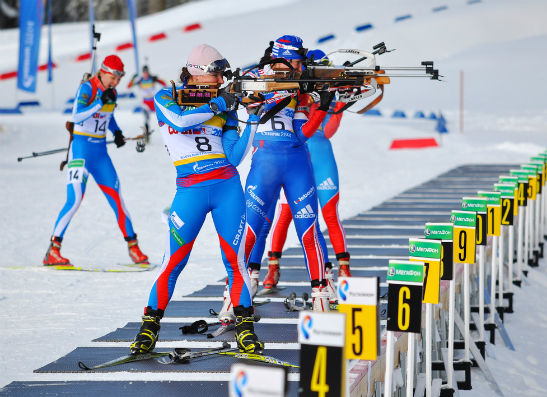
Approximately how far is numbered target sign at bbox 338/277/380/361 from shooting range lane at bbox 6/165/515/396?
71 centimetres

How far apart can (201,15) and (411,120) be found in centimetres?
1748

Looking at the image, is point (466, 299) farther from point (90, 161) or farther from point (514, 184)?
point (90, 161)

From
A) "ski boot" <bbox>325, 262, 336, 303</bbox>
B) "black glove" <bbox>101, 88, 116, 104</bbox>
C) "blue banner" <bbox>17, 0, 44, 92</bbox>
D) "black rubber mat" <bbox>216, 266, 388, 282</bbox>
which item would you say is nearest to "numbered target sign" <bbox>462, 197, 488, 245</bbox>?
"ski boot" <bbox>325, 262, 336, 303</bbox>

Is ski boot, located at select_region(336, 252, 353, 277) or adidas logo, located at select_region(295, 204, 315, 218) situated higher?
adidas logo, located at select_region(295, 204, 315, 218)

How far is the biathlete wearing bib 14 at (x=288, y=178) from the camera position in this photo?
207 inches

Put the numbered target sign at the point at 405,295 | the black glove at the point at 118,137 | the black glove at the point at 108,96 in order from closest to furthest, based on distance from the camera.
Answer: the numbered target sign at the point at 405,295
the black glove at the point at 108,96
the black glove at the point at 118,137

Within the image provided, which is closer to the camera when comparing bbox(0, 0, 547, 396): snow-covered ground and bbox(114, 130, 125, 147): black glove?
bbox(0, 0, 547, 396): snow-covered ground

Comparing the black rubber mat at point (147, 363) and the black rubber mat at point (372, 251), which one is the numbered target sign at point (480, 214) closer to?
the black rubber mat at point (147, 363)

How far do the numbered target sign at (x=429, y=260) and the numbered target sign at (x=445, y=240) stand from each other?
40cm

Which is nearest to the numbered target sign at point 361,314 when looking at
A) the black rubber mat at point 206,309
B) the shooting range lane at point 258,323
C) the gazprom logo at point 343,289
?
the gazprom logo at point 343,289

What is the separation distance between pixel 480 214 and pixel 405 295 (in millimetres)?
2166

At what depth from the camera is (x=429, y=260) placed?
4012 millimetres

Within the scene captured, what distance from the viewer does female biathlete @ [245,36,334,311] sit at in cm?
525

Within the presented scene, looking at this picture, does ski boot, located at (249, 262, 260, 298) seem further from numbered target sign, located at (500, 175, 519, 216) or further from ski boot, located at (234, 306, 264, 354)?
numbered target sign, located at (500, 175, 519, 216)
